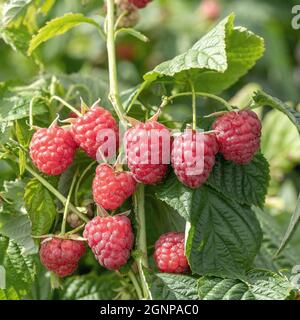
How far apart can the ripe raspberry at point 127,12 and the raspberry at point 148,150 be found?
1.09ft

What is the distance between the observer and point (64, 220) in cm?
139

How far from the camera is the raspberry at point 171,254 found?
4.48 feet

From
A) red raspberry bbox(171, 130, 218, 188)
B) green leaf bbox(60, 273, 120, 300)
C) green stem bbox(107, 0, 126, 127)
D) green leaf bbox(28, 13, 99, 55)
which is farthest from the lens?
green leaf bbox(60, 273, 120, 300)

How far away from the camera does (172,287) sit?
1.32 m

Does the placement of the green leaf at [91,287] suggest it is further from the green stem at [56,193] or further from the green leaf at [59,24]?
the green leaf at [59,24]

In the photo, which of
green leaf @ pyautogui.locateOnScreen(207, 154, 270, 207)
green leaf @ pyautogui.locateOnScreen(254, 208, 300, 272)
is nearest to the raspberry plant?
green leaf @ pyautogui.locateOnScreen(207, 154, 270, 207)

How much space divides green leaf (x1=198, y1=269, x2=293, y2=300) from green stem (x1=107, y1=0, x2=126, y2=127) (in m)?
0.30

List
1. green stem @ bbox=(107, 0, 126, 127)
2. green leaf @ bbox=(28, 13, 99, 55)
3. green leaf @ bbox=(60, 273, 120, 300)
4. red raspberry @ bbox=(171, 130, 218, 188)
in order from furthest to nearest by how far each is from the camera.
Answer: green leaf @ bbox=(60, 273, 120, 300) < green leaf @ bbox=(28, 13, 99, 55) < green stem @ bbox=(107, 0, 126, 127) < red raspberry @ bbox=(171, 130, 218, 188)

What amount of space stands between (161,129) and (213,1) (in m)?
2.02

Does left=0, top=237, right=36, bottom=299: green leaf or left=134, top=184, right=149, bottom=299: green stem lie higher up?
left=134, top=184, right=149, bottom=299: green stem

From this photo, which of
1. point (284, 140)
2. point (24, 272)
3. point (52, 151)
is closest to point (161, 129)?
point (52, 151)

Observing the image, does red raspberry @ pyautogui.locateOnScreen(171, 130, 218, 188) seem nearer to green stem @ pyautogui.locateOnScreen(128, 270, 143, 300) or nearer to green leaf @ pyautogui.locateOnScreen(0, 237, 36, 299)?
green stem @ pyautogui.locateOnScreen(128, 270, 143, 300)

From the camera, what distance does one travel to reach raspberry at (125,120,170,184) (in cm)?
129

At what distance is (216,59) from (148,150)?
0.60ft
